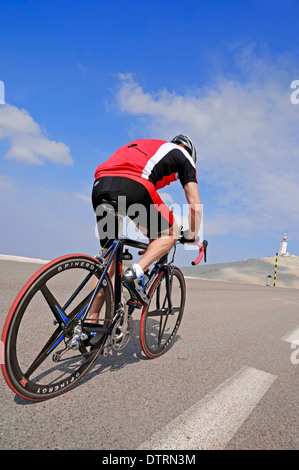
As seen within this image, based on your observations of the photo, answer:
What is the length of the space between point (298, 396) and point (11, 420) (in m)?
2.14

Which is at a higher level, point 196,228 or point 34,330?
point 196,228

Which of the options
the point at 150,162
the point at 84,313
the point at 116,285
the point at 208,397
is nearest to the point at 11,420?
the point at 84,313

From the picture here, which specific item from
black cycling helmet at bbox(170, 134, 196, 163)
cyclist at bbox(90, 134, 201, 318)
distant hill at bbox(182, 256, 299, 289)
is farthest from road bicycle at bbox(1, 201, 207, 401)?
distant hill at bbox(182, 256, 299, 289)

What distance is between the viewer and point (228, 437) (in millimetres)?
1562

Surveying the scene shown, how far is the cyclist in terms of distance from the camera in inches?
87.3

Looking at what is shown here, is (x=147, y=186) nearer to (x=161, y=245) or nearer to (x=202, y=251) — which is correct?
(x=161, y=245)

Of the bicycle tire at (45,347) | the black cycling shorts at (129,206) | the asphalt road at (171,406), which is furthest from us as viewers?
the black cycling shorts at (129,206)

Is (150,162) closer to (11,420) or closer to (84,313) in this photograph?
(84,313)

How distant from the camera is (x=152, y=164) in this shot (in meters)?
2.27

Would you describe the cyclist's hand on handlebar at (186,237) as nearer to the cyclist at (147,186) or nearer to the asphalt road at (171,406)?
the cyclist at (147,186)

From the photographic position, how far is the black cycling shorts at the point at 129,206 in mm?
2191

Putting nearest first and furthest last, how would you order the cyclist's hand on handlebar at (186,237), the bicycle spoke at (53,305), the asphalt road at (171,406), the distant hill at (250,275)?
1. the asphalt road at (171,406)
2. the bicycle spoke at (53,305)
3. the cyclist's hand on handlebar at (186,237)
4. the distant hill at (250,275)

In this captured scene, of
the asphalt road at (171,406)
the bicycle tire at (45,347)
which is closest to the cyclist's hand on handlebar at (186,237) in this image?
the bicycle tire at (45,347)
